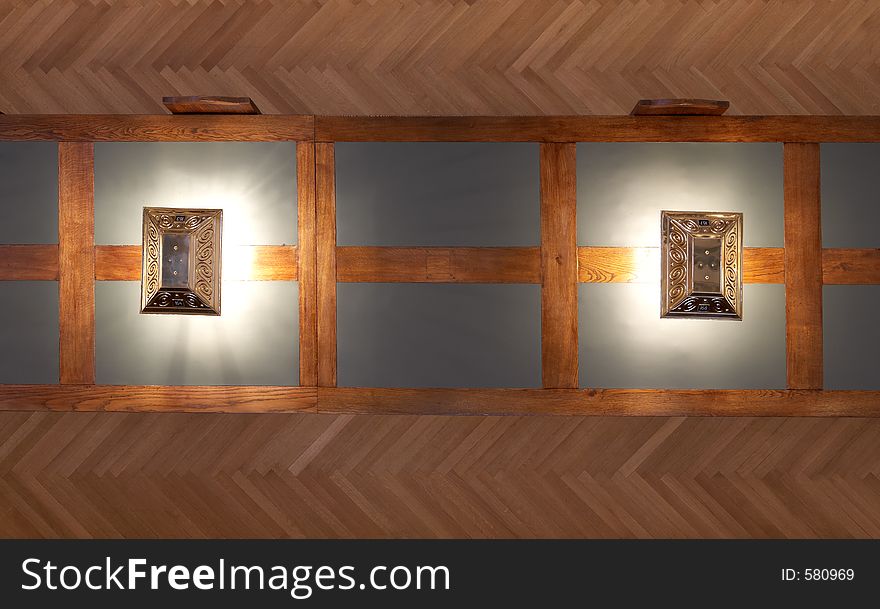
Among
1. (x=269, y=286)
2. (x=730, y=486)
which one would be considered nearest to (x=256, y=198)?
(x=269, y=286)

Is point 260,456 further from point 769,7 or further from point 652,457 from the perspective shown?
point 769,7

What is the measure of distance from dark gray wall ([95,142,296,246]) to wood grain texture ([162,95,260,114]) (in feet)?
0.51

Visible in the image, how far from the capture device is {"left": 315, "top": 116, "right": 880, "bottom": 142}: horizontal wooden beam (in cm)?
280

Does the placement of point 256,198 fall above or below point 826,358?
above

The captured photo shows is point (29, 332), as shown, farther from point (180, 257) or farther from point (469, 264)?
point (469, 264)

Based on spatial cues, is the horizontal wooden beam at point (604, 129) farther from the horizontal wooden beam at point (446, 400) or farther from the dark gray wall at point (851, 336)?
the horizontal wooden beam at point (446, 400)

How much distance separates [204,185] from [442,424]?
1.78 meters

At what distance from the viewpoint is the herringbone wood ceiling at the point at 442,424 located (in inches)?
128

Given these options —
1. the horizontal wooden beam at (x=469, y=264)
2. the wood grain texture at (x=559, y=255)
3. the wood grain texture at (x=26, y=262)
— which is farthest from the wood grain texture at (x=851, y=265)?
the wood grain texture at (x=26, y=262)

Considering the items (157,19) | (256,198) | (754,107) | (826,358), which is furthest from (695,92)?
(157,19)

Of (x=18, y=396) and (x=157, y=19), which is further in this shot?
(x=157, y=19)

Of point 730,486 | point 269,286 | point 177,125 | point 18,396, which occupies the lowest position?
point 730,486

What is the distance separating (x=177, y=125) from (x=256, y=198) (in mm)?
527

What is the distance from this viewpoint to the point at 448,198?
2844mm
